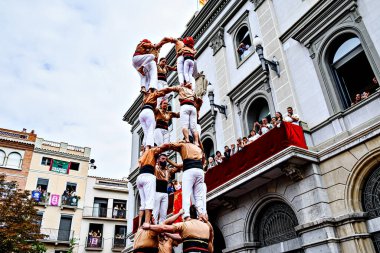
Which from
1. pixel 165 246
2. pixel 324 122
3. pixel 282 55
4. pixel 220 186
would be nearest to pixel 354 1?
pixel 282 55

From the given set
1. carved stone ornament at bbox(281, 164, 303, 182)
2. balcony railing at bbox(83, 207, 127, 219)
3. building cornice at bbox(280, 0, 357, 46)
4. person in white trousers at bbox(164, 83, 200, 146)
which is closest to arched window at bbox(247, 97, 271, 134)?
building cornice at bbox(280, 0, 357, 46)

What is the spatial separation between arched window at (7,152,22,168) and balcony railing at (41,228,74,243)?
6.98 meters

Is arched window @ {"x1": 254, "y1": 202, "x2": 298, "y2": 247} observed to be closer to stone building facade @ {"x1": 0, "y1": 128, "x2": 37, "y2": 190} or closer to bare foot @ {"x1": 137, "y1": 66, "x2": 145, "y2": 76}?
bare foot @ {"x1": 137, "y1": 66, "x2": 145, "y2": 76}

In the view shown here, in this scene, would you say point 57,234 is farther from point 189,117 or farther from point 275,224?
point 189,117

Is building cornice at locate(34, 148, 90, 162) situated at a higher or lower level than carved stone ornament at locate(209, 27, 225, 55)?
higher

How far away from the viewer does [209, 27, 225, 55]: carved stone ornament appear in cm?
1817

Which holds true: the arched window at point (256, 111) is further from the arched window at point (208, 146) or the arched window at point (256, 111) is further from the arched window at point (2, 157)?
the arched window at point (2, 157)

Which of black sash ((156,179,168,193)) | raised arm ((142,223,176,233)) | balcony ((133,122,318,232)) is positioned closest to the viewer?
raised arm ((142,223,176,233))

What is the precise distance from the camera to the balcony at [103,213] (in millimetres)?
34938

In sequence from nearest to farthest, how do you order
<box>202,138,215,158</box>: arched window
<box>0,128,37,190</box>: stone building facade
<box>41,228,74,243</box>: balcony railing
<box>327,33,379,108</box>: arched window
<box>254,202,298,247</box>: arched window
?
<box>327,33,379,108</box>: arched window
<box>254,202,298,247</box>: arched window
<box>202,138,215,158</box>: arched window
<box>41,228,74,243</box>: balcony railing
<box>0,128,37,190</box>: stone building facade

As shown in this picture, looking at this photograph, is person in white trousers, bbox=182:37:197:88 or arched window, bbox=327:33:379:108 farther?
arched window, bbox=327:33:379:108

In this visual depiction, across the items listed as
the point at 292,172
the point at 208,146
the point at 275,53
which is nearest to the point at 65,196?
the point at 208,146

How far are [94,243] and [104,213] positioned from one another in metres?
3.42

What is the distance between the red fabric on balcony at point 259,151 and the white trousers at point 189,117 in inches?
171
